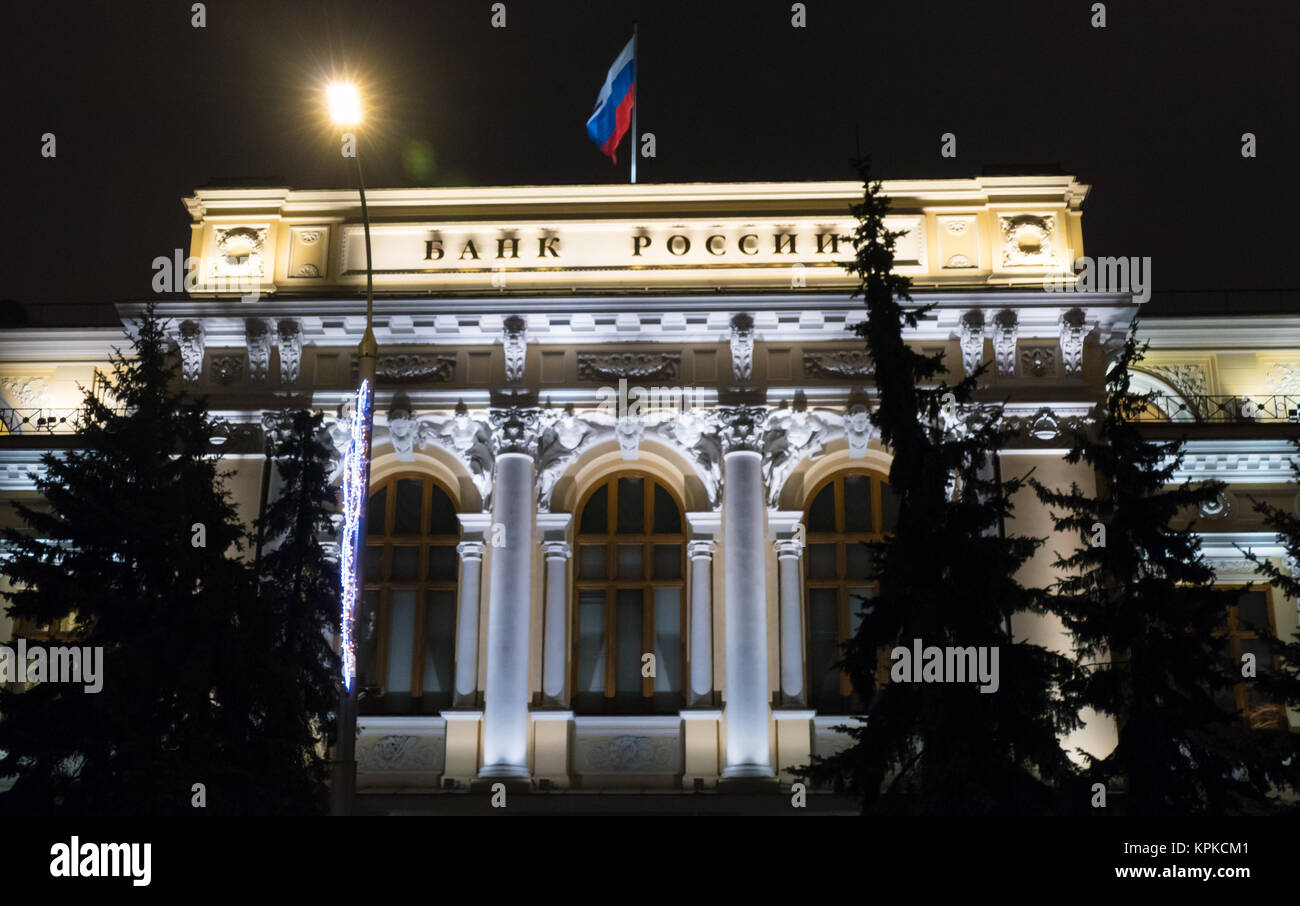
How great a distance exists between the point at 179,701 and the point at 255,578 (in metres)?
2.32

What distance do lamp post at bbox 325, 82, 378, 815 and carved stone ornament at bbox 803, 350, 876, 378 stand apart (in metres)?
10.8

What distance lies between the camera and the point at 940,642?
19.9 meters

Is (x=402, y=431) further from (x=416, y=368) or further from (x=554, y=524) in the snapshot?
(x=554, y=524)

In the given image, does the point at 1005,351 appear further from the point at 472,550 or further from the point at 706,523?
the point at 472,550

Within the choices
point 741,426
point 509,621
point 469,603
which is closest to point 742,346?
point 741,426

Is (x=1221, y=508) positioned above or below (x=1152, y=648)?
above

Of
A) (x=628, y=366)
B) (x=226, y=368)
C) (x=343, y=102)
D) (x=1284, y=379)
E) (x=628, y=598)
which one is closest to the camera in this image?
(x=343, y=102)

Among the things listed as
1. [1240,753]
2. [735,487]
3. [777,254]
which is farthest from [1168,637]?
[777,254]

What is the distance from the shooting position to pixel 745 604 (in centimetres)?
2647

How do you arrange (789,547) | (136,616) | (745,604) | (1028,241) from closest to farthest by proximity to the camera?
(136,616) < (745,604) < (789,547) < (1028,241)

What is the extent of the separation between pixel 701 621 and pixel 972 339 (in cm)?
712

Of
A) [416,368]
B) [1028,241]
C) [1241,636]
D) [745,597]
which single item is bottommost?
[1241,636]

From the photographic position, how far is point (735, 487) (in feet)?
89.6

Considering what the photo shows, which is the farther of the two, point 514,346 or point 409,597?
point 514,346
